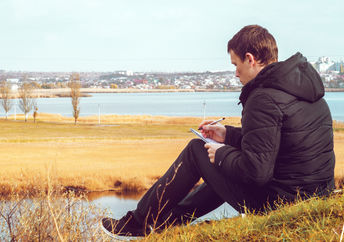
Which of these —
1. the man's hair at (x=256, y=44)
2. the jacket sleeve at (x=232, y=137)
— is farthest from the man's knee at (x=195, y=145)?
the man's hair at (x=256, y=44)

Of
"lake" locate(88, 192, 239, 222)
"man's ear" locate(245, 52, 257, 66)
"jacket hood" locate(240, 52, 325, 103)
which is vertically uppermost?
"man's ear" locate(245, 52, 257, 66)

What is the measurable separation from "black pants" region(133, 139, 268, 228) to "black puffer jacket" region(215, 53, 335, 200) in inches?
4.7

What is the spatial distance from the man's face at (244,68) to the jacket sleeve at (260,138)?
0.72 ft

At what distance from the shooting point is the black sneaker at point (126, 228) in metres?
2.81

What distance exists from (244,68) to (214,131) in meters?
0.54

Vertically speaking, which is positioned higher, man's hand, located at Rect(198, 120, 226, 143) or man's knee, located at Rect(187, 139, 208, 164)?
man's hand, located at Rect(198, 120, 226, 143)

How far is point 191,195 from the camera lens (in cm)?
290

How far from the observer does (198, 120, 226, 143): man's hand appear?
2861mm

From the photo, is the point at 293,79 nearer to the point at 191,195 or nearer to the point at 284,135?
the point at 284,135

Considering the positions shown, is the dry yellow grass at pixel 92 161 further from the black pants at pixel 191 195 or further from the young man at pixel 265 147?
the young man at pixel 265 147

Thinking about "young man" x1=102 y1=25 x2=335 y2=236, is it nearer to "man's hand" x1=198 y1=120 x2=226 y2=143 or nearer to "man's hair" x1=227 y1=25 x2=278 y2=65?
"man's hair" x1=227 y1=25 x2=278 y2=65

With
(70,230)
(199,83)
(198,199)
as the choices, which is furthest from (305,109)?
(199,83)

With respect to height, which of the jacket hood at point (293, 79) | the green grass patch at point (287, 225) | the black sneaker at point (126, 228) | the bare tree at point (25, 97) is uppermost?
the jacket hood at point (293, 79)

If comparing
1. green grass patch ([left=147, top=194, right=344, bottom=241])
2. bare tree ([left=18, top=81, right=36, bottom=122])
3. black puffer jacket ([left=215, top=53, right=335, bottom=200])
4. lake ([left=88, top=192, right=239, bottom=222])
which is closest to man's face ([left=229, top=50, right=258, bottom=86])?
black puffer jacket ([left=215, top=53, right=335, bottom=200])
